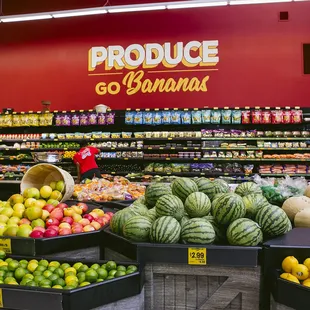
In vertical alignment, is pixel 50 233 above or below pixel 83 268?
above

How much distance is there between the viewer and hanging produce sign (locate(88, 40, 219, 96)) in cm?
877

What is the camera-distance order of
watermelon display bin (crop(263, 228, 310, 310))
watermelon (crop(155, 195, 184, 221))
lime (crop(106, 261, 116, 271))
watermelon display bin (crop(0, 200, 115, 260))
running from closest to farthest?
watermelon display bin (crop(263, 228, 310, 310)) < lime (crop(106, 261, 116, 271)) < watermelon (crop(155, 195, 184, 221)) < watermelon display bin (crop(0, 200, 115, 260))

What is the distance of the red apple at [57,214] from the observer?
2.83 meters

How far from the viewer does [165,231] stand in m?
2.05

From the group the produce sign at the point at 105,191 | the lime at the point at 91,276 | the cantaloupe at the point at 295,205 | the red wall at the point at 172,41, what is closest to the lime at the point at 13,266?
the lime at the point at 91,276

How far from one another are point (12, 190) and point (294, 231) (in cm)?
673

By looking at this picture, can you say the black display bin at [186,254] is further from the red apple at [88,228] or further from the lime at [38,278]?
the red apple at [88,228]

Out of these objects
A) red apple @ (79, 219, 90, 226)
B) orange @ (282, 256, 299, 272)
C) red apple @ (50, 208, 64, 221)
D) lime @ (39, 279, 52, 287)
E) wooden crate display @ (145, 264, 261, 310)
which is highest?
red apple @ (50, 208, 64, 221)

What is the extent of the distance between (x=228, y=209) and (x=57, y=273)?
98 cm

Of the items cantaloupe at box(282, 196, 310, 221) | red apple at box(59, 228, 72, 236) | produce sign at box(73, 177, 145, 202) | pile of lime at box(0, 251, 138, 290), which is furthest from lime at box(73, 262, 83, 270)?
produce sign at box(73, 177, 145, 202)

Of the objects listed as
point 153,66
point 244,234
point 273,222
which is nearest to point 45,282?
point 244,234

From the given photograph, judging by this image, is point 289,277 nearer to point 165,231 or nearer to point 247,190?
point 165,231

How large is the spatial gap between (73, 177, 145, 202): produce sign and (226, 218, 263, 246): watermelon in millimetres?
2264

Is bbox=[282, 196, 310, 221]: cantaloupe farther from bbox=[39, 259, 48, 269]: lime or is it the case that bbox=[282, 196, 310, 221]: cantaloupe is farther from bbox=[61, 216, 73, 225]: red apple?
bbox=[39, 259, 48, 269]: lime
